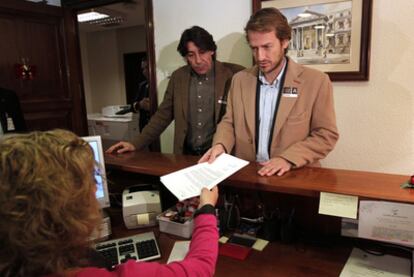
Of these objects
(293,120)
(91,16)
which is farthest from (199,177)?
(91,16)

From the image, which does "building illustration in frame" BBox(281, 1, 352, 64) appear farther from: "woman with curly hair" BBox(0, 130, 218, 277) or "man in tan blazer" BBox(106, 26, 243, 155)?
"woman with curly hair" BBox(0, 130, 218, 277)

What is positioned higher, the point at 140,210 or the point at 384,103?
the point at 384,103

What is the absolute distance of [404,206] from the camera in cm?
102

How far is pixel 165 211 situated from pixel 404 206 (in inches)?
35.8

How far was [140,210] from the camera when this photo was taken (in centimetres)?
145

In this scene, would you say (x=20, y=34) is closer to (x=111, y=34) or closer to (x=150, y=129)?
(x=150, y=129)

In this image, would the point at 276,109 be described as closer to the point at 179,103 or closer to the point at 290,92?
the point at 290,92

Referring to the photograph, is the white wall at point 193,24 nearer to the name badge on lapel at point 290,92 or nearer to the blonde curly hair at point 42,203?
the name badge on lapel at point 290,92

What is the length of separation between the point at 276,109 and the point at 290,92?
0.33ft

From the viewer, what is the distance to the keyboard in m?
1.20

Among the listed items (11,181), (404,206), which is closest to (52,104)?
(11,181)

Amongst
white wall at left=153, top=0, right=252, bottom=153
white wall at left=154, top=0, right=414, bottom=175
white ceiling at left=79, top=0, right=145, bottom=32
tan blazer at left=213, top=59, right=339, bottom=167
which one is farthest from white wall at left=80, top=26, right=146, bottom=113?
tan blazer at left=213, top=59, right=339, bottom=167

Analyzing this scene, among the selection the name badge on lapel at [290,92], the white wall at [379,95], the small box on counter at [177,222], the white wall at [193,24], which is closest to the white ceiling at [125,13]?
the white wall at [193,24]

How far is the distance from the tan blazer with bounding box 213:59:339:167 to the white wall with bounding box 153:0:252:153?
833mm
